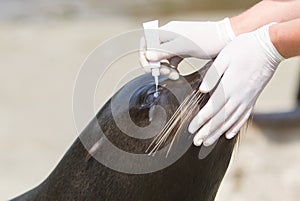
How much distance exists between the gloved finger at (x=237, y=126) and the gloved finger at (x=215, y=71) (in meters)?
0.13

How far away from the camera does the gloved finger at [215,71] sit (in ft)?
7.00

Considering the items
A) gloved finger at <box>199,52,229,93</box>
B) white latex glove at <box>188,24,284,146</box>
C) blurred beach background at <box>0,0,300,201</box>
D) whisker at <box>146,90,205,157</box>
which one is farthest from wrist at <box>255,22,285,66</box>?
blurred beach background at <box>0,0,300,201</box>

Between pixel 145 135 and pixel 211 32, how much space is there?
0.40 m

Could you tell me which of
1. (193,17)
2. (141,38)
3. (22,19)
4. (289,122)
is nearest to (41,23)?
(22,19)

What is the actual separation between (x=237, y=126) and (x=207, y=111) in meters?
0.11

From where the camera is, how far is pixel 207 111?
2133 mm

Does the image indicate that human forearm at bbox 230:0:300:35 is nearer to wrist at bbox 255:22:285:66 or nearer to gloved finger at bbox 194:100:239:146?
wrist at bbox 255:22:285:66

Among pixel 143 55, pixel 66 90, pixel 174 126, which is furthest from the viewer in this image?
pixel 66 90

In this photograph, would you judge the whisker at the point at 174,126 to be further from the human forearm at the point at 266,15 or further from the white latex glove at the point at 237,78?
the human forearm at the point at 266,15

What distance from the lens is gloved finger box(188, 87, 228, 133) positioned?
A: 2133mm

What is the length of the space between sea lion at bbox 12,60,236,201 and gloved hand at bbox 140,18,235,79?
0.39ft

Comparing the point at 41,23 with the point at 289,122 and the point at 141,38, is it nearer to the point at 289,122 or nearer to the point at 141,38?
the point at 289,122

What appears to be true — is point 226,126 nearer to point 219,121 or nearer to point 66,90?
point 219,121

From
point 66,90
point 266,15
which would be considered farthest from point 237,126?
point 66,90
